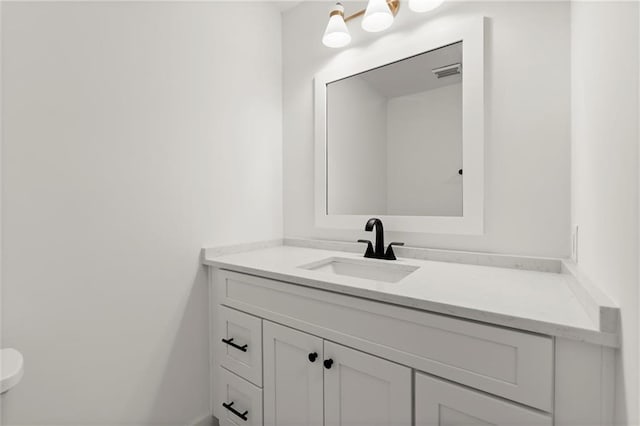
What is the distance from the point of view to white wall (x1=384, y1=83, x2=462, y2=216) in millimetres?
1301

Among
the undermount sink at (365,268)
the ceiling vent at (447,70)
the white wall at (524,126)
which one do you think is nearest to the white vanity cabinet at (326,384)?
the undermount sink at (365,268)

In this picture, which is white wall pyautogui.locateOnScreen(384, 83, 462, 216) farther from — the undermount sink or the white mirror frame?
the undermount sink

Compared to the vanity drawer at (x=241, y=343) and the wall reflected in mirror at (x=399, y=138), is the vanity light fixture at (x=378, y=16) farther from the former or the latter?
the vanity drawer at (x=241, y=343)

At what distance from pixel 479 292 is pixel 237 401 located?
1.11m

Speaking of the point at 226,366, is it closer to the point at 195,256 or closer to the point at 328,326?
the point at 195,256

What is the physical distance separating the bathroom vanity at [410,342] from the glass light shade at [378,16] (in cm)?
104

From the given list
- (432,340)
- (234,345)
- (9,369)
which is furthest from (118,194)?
(432,340)

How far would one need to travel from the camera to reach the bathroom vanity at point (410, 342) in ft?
2.15

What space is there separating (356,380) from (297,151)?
4.23ft

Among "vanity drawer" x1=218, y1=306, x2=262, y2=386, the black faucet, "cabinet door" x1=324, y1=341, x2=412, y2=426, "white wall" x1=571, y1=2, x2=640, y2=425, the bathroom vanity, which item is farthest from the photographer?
the black faucet

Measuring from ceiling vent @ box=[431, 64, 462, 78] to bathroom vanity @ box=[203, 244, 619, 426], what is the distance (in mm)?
792

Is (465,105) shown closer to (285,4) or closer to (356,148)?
(356,148)

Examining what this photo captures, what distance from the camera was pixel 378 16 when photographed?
4.33 ft

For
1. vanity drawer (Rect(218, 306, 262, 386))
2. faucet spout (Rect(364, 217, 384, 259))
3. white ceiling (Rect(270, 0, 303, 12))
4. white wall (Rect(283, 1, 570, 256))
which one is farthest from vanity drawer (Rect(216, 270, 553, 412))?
white ceiling (Rect(270, 0, 303, 12))
